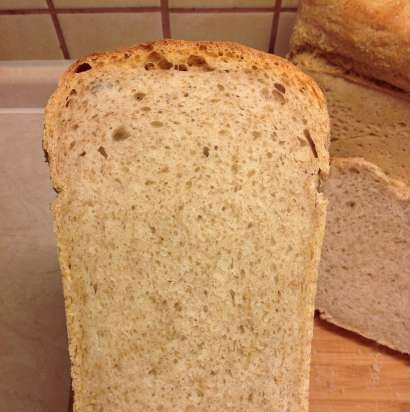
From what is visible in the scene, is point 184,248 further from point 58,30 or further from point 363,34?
point 58,30

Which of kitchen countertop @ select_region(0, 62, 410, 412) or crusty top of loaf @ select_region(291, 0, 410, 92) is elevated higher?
crusty top of loaf @ select_region(291, 0, 410, 92)

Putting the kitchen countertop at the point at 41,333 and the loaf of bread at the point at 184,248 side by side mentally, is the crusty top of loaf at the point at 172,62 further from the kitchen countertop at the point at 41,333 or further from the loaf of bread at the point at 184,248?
the kitchen countertop at the point at 41,333

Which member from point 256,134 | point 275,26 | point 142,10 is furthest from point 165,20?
point 256,134

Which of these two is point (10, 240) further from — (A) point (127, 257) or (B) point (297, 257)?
(B) point (297, 257)

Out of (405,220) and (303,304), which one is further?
(405,220)

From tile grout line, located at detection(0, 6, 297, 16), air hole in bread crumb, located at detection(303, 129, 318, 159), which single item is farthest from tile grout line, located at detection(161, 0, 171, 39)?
air hole in bread crumb, located at detection(303, 129, 318, 159)

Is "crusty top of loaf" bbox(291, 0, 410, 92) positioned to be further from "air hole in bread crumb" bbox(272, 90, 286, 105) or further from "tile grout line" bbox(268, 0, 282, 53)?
"tile grout line" bbox(268, 0, 282, 53)

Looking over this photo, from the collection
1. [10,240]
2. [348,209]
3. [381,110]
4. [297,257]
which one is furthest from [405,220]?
[10,240]

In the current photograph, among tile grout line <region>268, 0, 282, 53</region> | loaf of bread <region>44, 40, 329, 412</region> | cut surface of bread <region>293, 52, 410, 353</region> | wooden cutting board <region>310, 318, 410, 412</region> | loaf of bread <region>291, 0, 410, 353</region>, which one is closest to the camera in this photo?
loaf of bread <region>44, 40, 329, 412</region>
